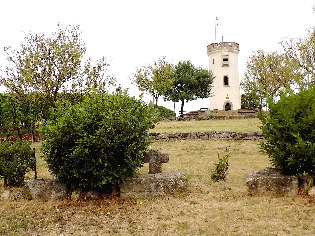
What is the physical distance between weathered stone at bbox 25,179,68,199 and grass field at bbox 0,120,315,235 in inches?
10.6

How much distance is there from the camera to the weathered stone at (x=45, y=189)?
8609 millimetres

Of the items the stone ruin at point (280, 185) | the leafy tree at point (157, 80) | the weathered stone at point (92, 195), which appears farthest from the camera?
the leafy tree at point (157, 80)

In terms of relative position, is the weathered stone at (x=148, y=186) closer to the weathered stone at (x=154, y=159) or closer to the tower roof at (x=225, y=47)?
the weathered stone at (x=154, y=159)

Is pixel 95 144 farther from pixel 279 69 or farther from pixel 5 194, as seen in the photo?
pixel 279 69

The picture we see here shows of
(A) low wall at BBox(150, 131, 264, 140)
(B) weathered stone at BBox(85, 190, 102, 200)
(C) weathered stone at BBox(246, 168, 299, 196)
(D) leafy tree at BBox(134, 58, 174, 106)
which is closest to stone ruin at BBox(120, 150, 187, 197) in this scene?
(B) weathered stone at BBox(85, 190, 102, 200)

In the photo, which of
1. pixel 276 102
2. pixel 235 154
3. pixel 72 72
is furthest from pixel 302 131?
pixel 72 72

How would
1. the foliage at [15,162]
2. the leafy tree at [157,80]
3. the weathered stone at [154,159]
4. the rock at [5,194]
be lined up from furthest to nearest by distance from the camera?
the leafy tree at [157,80] < the weathered stone at [154,159] < the foliage at [15,162] < the rock at [5,194]

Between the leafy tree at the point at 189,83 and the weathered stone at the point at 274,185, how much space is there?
40.1m

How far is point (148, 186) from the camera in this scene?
868 centimetres

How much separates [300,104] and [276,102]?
2.43 ft

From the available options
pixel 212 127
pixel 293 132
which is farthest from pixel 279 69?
pixel 293 132

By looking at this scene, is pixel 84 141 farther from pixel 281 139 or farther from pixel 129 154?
pixel 281 139

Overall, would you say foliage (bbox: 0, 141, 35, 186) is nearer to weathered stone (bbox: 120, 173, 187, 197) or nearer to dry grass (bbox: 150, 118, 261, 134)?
weathered stone (bbox: 120, 173, 187, 197)

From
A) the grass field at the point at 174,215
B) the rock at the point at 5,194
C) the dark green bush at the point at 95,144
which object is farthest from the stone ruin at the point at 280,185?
the rock at the point at 5,194
